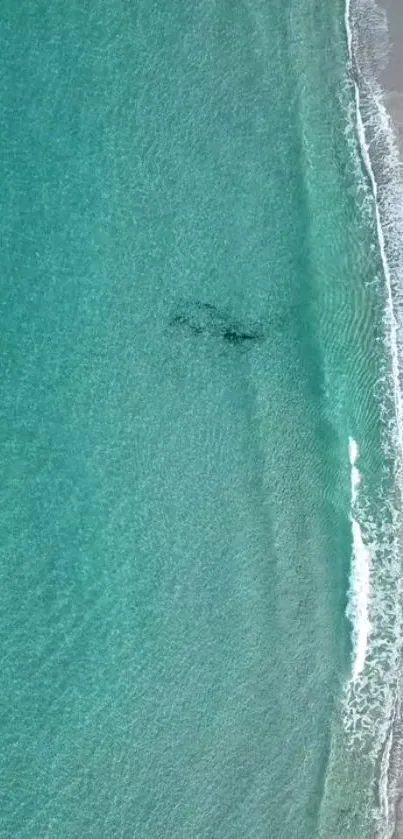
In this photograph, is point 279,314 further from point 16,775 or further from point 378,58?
point 16,775

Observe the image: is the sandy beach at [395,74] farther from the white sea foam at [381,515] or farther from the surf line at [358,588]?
the surf line at [358,588]

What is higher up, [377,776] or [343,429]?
[343,429]

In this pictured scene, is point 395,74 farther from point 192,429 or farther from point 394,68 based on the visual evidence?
point 192,429

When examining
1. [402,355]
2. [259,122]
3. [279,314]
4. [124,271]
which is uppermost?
[259,122]

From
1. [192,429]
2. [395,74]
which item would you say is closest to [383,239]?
[395,74]

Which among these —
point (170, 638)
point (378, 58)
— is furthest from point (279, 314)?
point (170, 638)

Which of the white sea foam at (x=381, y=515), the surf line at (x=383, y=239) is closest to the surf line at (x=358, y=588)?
the white sea foam at (x=381, y=515)
